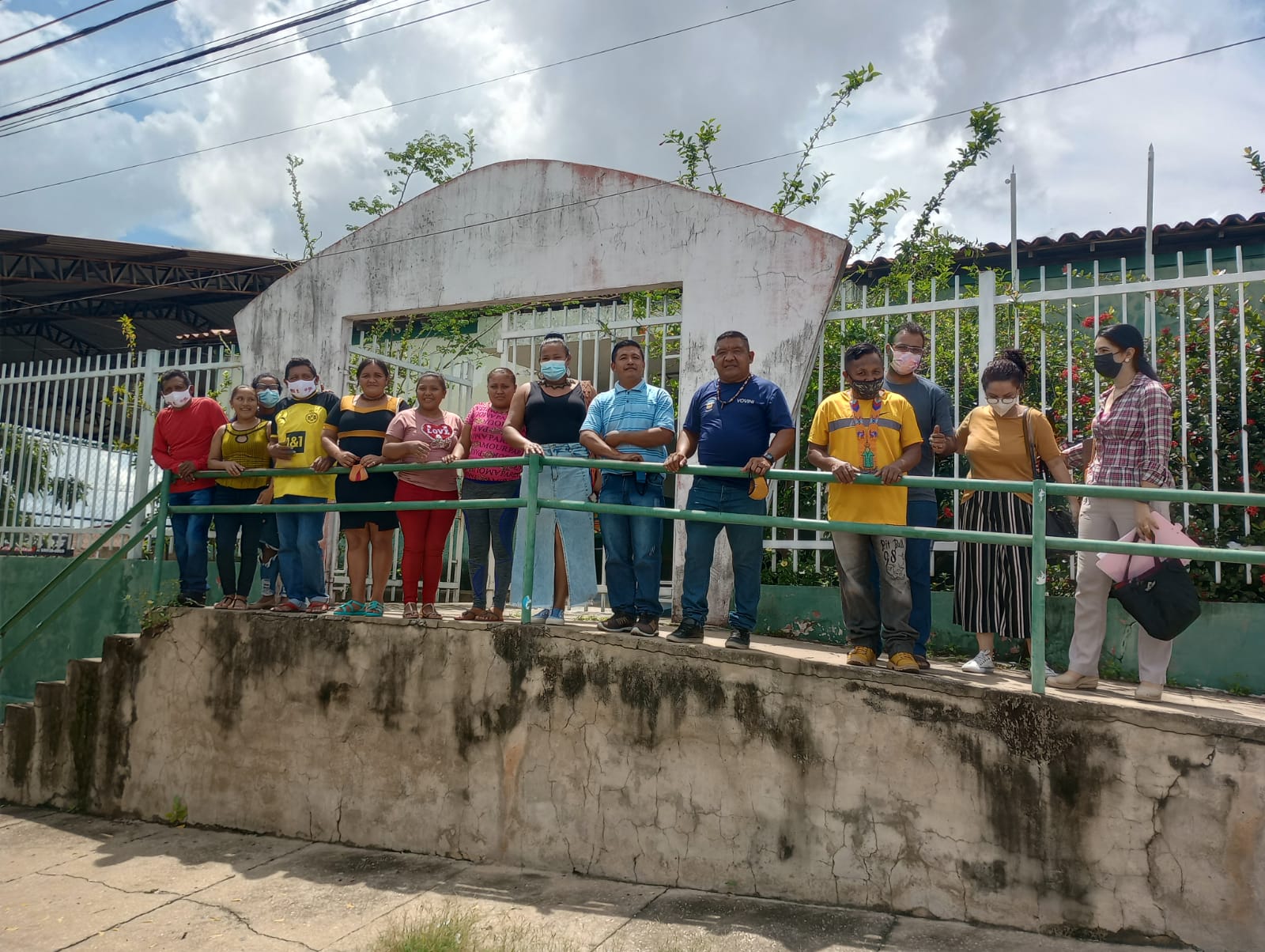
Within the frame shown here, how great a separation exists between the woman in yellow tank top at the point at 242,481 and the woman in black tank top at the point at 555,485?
5.81ft

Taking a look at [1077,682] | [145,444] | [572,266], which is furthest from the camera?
[145,444]

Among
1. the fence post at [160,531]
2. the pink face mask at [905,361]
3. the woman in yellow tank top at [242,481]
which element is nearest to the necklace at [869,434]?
the pink face mask at [905,361]

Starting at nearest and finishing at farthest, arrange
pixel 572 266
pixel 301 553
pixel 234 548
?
pixel 301 553
pixel 234 548
pixel 572 266

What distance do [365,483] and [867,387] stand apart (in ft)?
9.23

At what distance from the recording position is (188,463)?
5859 mm

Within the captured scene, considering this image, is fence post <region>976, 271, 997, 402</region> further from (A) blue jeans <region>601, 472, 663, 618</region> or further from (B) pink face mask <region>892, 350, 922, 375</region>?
(A) blue jeans <region>601, 472, 663, 618</region>

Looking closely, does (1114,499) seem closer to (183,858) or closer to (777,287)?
(777,287)

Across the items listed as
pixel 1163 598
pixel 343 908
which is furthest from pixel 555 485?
pixel 1163 598

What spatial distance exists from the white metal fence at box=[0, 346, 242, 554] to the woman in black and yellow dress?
2.49 meters

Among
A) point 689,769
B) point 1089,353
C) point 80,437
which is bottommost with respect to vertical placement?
point 689,769

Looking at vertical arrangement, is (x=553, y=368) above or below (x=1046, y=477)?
above

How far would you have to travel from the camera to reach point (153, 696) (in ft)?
18.2

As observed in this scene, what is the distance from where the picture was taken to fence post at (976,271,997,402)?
518cm

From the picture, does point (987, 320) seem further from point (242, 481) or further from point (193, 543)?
point (193, 543)
